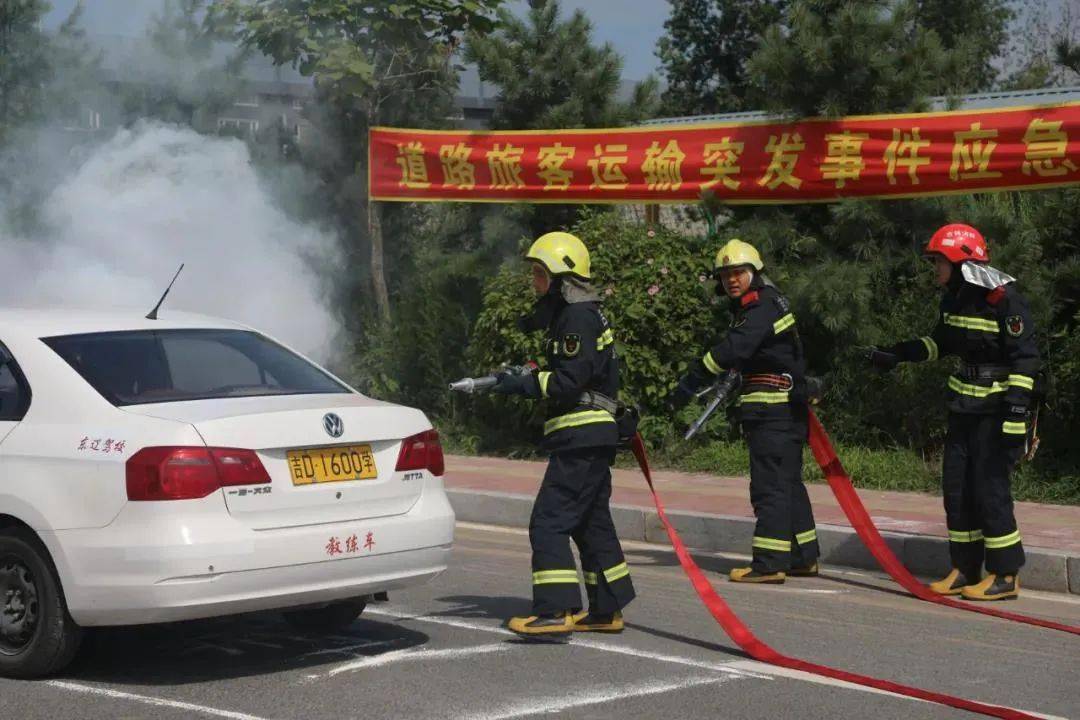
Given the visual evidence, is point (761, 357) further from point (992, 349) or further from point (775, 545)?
point (992, 349)

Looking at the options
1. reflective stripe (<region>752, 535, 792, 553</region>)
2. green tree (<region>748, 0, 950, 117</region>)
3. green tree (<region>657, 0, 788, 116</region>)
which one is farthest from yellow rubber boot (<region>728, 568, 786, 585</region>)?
green tree (<region>657, 0, 788, 116</region>)

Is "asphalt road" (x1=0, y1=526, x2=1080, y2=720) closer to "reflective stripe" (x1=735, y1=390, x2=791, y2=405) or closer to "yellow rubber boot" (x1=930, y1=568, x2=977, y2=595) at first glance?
"yellow rubber boot" (x1=930, y1=568, x2=977, y2=595)

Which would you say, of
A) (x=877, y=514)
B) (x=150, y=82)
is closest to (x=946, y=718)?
(x=877, y=514)

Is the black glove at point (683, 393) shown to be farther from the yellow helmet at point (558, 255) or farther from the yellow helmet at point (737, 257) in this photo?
the yellow helmet at point (558, 255)

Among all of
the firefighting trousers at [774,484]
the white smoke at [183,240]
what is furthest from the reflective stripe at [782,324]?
the white smoke at [183,240]

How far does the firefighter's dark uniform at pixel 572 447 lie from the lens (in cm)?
698

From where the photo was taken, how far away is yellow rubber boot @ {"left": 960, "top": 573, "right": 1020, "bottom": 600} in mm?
8273

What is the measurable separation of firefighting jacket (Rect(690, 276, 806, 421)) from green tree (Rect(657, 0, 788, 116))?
2423 centimetres

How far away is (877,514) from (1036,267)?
2.45m

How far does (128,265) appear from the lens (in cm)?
1673

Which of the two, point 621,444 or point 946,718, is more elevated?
point 621,444

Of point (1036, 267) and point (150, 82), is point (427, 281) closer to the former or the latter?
point (150, 82)

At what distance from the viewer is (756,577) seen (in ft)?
28.9

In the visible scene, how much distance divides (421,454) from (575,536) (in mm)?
937
